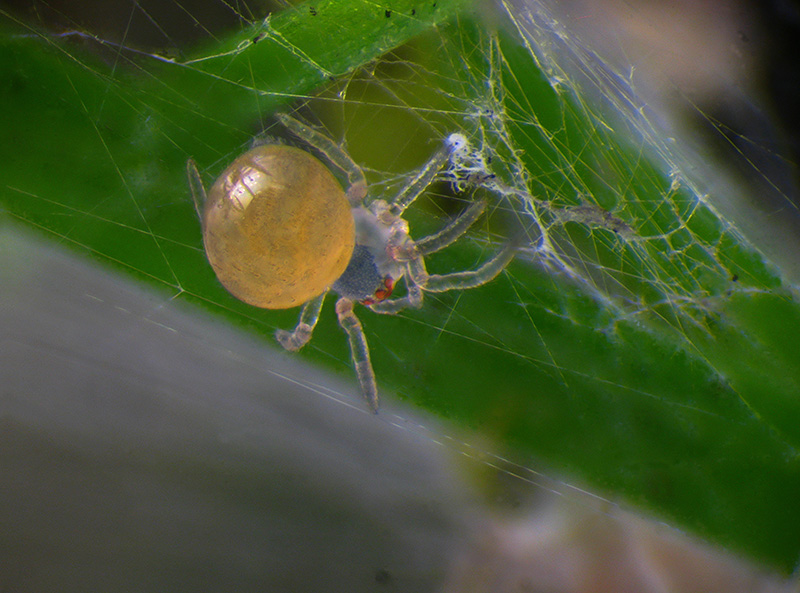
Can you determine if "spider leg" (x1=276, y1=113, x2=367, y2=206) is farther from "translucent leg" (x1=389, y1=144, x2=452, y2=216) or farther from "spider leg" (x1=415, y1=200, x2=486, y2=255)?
"spider leg" (x1=415, y1=200, x2=486, y2=255)

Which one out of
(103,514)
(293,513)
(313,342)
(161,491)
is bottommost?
(103,514)

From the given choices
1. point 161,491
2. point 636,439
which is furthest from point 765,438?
point 161,491

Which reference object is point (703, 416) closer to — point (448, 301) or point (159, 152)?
point (448, 301)

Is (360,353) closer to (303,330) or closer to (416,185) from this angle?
(303,330)

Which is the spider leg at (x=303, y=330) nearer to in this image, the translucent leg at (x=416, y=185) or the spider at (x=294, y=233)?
the spider at (x=294, y=233)

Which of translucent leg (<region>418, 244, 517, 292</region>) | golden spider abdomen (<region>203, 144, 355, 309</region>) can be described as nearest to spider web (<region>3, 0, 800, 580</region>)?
translucent leg (<region>418, 244, 517, 292</region>)

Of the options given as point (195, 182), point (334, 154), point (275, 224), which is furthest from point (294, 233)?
point (195, 182)

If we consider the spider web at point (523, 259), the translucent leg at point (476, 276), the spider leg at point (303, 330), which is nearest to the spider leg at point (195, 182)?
the spider web at point (523, 259)
